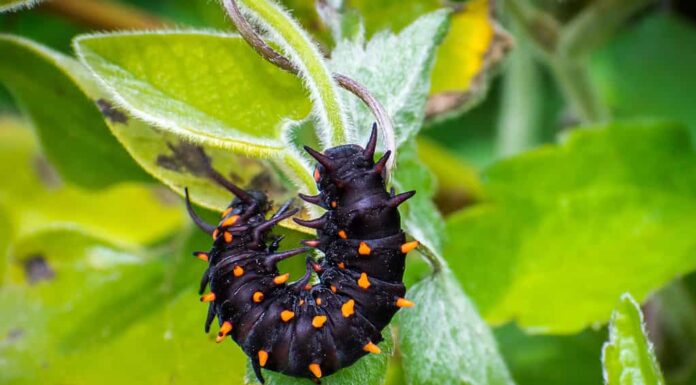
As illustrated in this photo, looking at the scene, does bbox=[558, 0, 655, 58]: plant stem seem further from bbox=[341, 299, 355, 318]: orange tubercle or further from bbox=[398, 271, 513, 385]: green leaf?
bbox=[341, 299, 355, 318]: orange tubercle

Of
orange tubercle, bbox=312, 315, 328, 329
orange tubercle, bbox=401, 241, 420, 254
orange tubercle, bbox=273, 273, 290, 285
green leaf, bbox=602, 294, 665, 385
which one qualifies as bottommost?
orange tubercle, bbox=312, 315, 328, 329

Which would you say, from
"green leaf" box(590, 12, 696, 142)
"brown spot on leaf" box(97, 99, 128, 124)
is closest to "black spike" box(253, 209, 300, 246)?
"brown spot on leaf" box(97, 99, 128, 124)

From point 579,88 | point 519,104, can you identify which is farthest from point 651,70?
point 579,88

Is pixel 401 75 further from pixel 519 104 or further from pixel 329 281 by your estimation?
pixel 519 104

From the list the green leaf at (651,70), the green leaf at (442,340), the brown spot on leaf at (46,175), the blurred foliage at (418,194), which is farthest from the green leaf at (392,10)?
the brown spot on leaf at (46,175)

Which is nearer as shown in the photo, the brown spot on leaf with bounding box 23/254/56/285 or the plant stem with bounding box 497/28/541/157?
the brown spot on leaf with bounding box 23/254/56/285

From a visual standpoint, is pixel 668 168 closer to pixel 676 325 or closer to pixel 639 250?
pixel 639 250

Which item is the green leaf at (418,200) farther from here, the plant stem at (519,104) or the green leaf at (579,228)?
the plant stem at (519,104)
